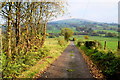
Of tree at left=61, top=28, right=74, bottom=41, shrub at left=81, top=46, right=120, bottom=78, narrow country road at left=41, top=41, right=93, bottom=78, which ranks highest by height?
tree at left=61, top=28, right=74, bottom=41

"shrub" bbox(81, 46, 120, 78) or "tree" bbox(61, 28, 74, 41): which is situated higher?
"tree" bbox(61, 28, 74, 41)

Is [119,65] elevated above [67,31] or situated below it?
below

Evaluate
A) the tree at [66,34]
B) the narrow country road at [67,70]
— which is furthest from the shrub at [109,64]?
the tree at [66,34]

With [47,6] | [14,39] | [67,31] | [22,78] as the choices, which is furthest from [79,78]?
[67,31]

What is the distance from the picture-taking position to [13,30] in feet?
24.6

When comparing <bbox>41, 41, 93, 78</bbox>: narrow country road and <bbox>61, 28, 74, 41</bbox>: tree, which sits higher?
<bbox>61, 28, 74, 41</bbox>: tree

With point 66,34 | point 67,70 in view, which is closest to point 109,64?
point 67,70

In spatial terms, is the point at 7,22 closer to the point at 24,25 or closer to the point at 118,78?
the point at 24,25

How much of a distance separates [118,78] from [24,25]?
634cm

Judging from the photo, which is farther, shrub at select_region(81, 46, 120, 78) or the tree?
the tree

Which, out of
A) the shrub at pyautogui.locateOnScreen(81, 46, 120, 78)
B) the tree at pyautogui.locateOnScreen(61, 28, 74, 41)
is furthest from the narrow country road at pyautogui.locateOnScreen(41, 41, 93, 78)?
the tree at pyautogui.locateOnScreen(61, 28, 74, 41)

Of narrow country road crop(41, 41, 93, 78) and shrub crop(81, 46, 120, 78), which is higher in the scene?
shrub crop(81, 46, 120, 78)

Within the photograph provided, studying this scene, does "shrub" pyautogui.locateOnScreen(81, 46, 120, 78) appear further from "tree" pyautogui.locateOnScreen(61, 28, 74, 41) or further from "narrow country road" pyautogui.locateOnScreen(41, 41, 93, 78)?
"tree" pyautogui.locateOnScreen(61, 28, 74, 41)

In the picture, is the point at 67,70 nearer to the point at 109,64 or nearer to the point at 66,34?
the point at 109,64
